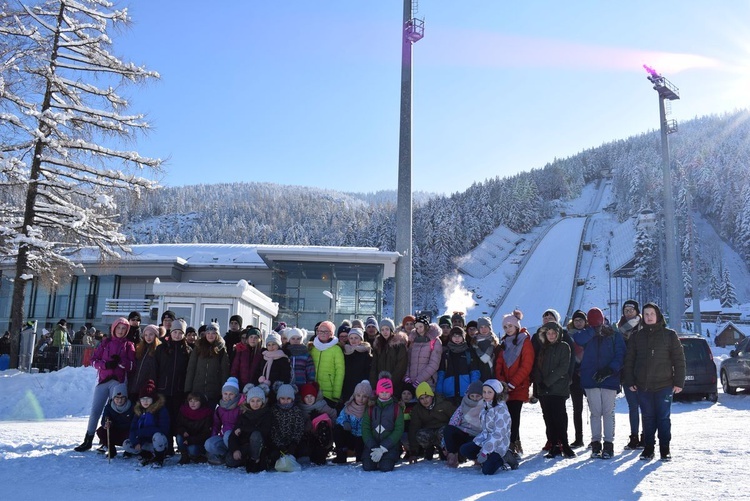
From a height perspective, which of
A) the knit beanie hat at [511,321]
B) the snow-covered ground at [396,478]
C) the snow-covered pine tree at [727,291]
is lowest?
the snow-covered ground at [396,478]

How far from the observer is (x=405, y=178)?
995 inches

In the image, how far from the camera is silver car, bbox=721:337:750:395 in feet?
55.2

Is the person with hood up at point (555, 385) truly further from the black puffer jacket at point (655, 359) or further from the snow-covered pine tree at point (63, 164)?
the snow-covered pine tree at point (63, 164)

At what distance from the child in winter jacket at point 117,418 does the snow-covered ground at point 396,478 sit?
26cm

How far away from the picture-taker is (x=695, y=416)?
1284cm

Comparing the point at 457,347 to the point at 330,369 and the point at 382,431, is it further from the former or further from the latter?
the point at 330,369

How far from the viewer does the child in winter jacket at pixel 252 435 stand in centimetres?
743

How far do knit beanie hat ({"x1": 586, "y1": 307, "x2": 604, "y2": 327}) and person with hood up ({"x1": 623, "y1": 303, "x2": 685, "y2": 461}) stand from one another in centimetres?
53

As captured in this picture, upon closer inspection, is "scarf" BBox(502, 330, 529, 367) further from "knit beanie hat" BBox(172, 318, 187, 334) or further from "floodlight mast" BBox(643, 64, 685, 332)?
"floodlight mast" BBox(643, 64, 685, 332)

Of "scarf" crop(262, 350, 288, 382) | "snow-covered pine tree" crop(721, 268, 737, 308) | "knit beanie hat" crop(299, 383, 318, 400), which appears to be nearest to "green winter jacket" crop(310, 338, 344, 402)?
"knit beanie hat" crop(299, 383, 318, 400)

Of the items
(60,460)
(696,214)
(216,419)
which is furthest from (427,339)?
(696,214)

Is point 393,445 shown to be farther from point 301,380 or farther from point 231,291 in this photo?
point 231,291

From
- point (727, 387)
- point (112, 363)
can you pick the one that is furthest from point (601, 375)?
point (727, 387)

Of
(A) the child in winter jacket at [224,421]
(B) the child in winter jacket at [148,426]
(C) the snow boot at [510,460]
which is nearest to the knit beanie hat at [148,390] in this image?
(B) the child in winter jacket at [148,426]
